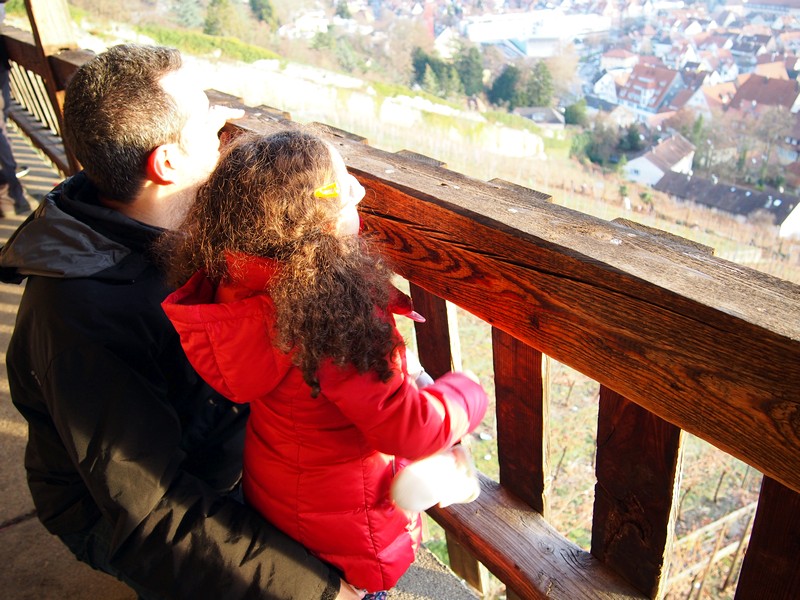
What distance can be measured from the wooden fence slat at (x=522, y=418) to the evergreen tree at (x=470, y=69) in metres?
28.3

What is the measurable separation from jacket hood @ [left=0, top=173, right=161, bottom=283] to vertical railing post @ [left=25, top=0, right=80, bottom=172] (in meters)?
2.09

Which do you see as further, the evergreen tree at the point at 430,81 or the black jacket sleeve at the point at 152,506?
the evergreen tree at the point at 430,81

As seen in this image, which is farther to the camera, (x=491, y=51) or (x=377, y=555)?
(x=491, y=51)

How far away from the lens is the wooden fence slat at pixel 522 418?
1175 millimetres

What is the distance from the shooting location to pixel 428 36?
2752cm

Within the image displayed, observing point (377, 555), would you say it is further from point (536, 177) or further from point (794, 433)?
point (536, 177)

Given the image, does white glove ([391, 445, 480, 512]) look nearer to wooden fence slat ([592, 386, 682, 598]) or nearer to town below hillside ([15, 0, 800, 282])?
wooden fence slat ([592, 386, 682, 598])

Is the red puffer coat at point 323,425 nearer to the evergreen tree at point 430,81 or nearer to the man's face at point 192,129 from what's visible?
the man's face at point 192,129

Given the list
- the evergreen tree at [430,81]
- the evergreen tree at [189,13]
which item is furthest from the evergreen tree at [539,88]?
the evergreen tree at [189,13]

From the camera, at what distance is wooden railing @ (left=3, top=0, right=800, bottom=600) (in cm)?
66

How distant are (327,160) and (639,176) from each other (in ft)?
62.7

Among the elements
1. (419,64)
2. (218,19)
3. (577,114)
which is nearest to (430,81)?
(419,64)

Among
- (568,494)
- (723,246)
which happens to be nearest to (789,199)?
(723,246)

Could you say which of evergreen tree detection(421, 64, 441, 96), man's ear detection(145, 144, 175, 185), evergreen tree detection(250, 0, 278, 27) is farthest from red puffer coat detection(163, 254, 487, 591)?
evergreen tree detection(250, 0, 278, 27)
